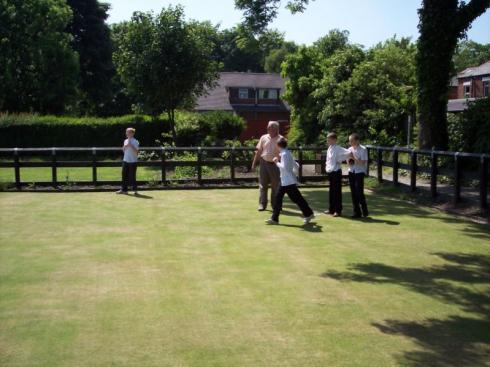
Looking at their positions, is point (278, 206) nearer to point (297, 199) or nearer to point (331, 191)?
point (297, 199)

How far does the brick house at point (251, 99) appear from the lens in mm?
65375

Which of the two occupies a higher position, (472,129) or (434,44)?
(434,44)

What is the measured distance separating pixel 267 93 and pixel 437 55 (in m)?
48.9

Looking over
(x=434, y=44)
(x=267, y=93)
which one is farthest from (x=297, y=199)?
(x=267, y=93)

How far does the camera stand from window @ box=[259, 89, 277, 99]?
220 ft

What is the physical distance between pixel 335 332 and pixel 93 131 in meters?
29.3

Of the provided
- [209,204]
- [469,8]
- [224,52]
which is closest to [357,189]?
[209,204]

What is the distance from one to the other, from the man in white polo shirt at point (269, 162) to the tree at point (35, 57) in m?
31.2

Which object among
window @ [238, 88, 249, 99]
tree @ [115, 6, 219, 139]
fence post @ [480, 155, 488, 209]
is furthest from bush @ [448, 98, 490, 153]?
window @ [238, 88, 249, 99]

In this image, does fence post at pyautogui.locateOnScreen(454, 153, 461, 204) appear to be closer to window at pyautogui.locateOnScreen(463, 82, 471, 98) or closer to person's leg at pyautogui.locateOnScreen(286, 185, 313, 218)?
person's leg at pyautogui.locateOnScreen(286, 185, 313, 218)

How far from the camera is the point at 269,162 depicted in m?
12.9

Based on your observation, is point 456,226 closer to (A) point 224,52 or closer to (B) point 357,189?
(B) point 357,189

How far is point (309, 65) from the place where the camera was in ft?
111

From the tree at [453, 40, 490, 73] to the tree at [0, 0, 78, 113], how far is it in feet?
266
